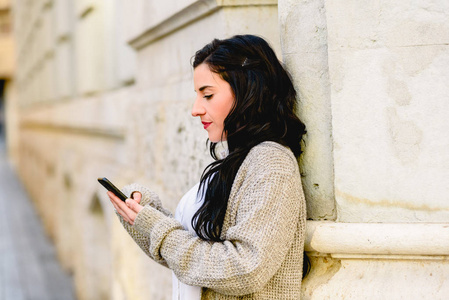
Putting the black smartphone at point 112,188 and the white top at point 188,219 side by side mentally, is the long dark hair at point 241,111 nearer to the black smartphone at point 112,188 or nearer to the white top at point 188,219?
the white top at point 188,219

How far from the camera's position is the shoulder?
6.17ft

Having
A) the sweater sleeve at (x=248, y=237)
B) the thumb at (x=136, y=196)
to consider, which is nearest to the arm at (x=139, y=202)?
the thumb at (x=136, y=196)

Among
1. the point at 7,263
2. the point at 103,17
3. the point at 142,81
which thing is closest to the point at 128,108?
the point at 142,81

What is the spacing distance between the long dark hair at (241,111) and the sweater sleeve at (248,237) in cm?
6

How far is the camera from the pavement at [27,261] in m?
8.87

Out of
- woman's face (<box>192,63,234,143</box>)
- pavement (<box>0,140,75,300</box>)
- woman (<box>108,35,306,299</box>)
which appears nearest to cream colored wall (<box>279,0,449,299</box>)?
woman (<box>108,35,306,299</box>)

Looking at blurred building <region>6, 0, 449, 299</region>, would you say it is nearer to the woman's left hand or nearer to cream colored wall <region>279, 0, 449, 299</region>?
cream colored wall <region>279, 0, 449, 299</region>

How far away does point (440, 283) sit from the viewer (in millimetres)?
2016

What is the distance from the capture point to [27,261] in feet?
34.3

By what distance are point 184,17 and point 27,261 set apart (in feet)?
27.0

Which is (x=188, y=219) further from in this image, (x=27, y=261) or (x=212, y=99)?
(x=27, y=261)

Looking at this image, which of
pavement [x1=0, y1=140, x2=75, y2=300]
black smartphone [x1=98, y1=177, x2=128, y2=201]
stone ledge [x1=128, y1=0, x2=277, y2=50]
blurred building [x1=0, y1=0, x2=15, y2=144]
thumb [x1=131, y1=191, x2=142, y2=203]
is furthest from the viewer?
blurred building [x1=0, y1=0, x2=15, y2=144]

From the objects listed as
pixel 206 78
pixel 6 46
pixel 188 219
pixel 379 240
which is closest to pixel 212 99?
pixel 206 78

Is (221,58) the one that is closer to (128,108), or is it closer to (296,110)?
(296,110)
